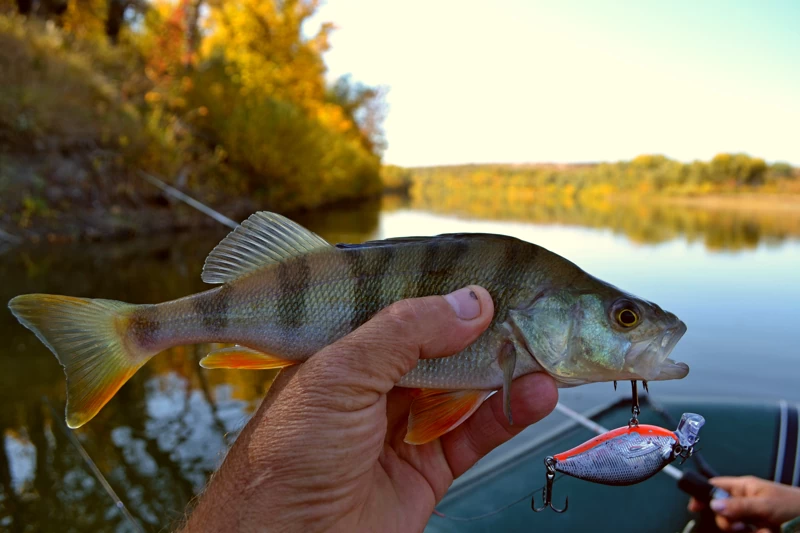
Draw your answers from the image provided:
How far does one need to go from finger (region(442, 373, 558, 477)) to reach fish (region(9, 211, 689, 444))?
0.06 meters

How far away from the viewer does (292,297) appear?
6.82 ft

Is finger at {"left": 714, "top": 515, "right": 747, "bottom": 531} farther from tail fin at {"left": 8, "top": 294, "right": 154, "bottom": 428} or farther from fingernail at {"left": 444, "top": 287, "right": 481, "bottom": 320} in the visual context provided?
tail fin at {"left": 8, "top": 294, "right": 154, "bottom": 428}

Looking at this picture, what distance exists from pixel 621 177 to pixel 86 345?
84.0m

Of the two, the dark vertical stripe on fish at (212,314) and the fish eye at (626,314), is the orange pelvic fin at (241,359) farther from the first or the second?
the fish eye at (626,314)

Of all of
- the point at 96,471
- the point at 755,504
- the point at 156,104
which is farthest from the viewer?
the point at 156,104

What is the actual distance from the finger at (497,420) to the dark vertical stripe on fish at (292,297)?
2.86 feet

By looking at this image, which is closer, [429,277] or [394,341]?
[394,341]

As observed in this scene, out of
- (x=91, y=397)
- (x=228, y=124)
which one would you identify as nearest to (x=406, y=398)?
(x=91, y=397)

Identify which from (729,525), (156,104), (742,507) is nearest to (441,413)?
(742,507)

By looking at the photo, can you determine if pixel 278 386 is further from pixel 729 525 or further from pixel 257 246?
pixel 729 525

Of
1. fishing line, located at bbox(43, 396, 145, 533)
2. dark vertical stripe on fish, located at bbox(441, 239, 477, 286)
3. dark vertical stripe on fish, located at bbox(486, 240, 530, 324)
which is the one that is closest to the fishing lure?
dark vertical stripe on fish, located at bbox(486, 240, 530, 324)

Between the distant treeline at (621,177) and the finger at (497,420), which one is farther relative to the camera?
the distant treeline at (621,177)

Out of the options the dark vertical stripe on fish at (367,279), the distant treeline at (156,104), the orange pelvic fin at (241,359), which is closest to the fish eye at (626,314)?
the dark vertical stripe on fish at (367,279)

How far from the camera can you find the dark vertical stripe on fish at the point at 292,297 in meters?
2.07
